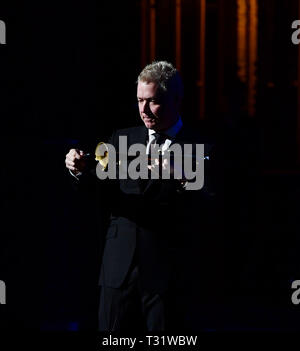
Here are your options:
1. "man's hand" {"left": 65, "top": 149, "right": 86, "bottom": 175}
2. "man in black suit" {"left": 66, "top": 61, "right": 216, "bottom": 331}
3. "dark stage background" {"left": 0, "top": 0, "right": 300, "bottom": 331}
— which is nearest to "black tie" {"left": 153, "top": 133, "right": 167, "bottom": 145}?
"man in black suit" {"left": 66, "top": 61, "right": 216, "bottom": 331}

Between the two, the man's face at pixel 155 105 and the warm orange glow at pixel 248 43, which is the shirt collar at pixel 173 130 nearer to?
the man's face at pixel 155 105

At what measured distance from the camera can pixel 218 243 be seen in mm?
6242

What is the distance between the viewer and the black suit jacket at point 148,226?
11.6 ft

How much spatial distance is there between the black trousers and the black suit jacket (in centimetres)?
4

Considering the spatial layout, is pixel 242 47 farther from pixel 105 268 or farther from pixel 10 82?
pixel 105 268

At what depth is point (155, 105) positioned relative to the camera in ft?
11.7

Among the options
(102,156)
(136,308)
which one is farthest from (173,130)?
(136,308)

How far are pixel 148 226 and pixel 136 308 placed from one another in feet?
1.36

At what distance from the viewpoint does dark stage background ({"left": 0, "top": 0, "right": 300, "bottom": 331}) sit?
4871mm

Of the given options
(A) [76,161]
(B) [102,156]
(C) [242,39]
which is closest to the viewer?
(A) [76,161]

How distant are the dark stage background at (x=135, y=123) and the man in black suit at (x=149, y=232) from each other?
1.30 meters

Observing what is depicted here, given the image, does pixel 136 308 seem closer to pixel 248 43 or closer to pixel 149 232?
pixel 149 232

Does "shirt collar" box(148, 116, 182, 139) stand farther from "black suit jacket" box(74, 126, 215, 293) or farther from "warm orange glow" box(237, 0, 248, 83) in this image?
"warm orange glow" box(237, 0, 248, 83)
